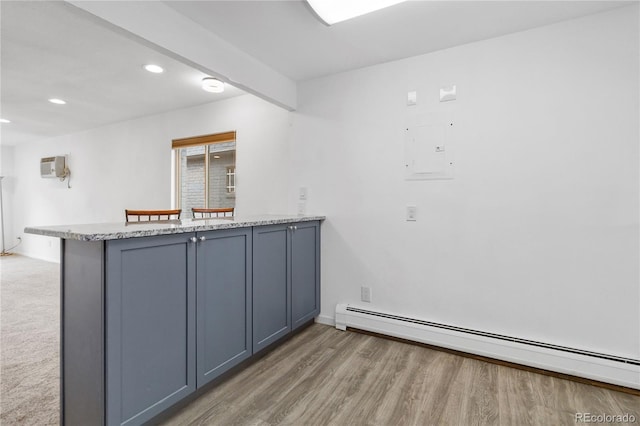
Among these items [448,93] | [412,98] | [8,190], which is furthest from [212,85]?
[8,190]

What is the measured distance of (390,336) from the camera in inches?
104

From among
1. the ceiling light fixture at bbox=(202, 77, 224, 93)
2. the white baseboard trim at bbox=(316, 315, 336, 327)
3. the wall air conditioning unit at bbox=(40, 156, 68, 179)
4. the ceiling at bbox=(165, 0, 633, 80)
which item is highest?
the ceiling light fixture at bbox=(202, 77, 224, 93)

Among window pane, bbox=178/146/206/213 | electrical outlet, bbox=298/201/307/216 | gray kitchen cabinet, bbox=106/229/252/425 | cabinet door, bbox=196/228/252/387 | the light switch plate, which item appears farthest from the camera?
window pane, bbox=178/146/206/213

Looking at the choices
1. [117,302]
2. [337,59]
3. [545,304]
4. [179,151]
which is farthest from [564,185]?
[179,151]

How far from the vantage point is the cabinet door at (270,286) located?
219 cm

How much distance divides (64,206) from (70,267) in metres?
5.60

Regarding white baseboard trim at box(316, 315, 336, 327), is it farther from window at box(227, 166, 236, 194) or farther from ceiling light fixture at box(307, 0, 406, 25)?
ceiling light fixture at box(307, 0, 406, 25)

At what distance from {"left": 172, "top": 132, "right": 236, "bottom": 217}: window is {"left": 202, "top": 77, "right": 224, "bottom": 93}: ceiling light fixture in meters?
0.54

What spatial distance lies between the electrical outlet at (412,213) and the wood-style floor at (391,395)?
3.48 feet

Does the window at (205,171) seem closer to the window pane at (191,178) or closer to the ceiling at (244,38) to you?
the window pane at (191,178)

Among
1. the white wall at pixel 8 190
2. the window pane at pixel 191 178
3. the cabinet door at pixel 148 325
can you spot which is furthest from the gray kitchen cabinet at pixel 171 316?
the white wall at pixel 8 190

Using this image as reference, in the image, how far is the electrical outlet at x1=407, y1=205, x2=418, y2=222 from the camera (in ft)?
8.59

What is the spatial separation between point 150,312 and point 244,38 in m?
2.00

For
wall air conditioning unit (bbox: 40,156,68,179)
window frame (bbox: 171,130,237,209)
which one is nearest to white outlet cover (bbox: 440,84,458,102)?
window frame (bbox: 171,130,237,209)
